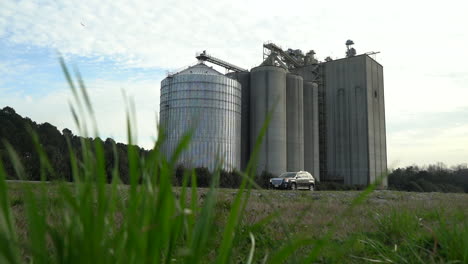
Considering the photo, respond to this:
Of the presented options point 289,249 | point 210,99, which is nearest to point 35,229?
point 289,249

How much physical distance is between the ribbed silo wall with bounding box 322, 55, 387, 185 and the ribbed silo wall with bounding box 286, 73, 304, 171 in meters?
5.54

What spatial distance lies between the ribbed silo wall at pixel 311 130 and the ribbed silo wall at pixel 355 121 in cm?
185

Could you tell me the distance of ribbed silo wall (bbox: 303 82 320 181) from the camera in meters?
51.0

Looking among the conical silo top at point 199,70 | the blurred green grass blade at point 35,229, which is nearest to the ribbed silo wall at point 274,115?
the conical silo top at point 199,70

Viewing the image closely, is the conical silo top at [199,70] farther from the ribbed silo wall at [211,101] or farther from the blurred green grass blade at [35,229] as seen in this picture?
the blurred green grass blade at [35,229]

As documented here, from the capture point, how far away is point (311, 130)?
172ft

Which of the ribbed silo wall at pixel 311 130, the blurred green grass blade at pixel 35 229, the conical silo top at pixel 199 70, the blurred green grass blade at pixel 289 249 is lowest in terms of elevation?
the blurred green grass blade at pixel 289 249

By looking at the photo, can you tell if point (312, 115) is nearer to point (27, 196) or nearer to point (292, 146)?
point (292, 146)

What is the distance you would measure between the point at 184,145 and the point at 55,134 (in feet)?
118

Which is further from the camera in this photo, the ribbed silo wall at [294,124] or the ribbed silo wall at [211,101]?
the ribbed silo wall at [294,124]

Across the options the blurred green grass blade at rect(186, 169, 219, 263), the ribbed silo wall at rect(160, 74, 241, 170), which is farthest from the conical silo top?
the blurred green grass blade at rect(186, 169, 219, 263)

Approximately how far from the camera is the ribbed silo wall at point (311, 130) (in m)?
51.0

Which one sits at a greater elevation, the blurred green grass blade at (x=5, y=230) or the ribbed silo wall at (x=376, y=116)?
the ribbed silo wall at (x=376, y=116)

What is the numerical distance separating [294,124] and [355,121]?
27.9 feet
